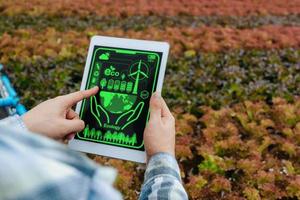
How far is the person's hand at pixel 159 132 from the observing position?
1.42 meters

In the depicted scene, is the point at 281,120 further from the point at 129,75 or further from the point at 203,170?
the point at 129,75

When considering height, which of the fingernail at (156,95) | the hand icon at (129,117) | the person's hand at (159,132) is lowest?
the hand icon at (129,117)

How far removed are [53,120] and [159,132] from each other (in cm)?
31

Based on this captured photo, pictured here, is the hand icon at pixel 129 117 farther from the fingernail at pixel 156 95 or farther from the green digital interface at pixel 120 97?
the fingernail at pixel 156 95

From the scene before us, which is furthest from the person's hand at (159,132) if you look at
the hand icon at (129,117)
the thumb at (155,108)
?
the hand icon at (129,117)

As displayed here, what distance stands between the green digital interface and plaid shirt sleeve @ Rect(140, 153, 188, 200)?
42cm

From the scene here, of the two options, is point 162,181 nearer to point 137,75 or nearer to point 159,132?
point 159,132

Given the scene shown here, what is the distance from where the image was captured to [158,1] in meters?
9.14

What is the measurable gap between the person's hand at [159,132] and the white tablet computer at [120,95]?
0.74 ft

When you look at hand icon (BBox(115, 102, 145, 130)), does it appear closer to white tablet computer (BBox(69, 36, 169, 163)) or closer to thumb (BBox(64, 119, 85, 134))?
white tablet computer (BBox(69, 36, 169, 163))

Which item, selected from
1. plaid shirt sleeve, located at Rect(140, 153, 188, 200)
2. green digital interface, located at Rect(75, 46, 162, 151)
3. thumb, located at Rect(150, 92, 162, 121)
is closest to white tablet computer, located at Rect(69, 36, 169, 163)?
green digital interface, located at Rect(75, 46, 162, 151)

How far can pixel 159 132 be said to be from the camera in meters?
1.47

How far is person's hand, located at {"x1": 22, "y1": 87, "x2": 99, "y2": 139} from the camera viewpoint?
1495 millimetres

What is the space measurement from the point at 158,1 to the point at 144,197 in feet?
26.7
